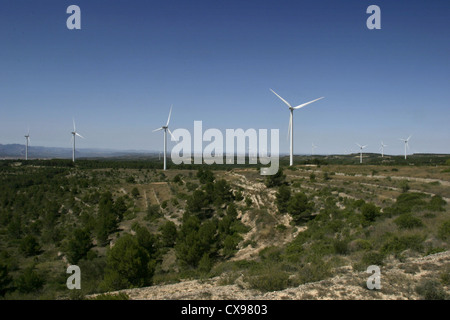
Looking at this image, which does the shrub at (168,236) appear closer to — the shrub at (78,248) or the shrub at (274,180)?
the shrub at (78,248)

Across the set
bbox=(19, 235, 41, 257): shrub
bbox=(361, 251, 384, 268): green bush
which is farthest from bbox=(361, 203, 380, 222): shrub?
bbox=(19, 235, 41, 257): shrub

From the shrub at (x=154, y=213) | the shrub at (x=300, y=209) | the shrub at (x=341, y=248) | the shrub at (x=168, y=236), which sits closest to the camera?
the shrub at (x=341, y=248)

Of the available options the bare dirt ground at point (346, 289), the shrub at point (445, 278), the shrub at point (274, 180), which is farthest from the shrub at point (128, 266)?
the shrub at point (274, 180)

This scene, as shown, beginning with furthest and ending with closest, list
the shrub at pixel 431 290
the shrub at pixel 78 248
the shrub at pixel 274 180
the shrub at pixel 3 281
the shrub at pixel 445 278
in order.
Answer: the shrub at pixel 274 180 → the shrub at pixel 78 248 → the shrub at pixel 3 281 → the shrub at pixel 445 278 → the shrub at pixel 431 290

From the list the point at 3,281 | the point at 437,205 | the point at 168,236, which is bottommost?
the point at 3,281

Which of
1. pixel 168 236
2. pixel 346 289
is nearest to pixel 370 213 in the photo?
pixel 346 289

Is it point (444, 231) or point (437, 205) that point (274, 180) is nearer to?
point (437, 205)
